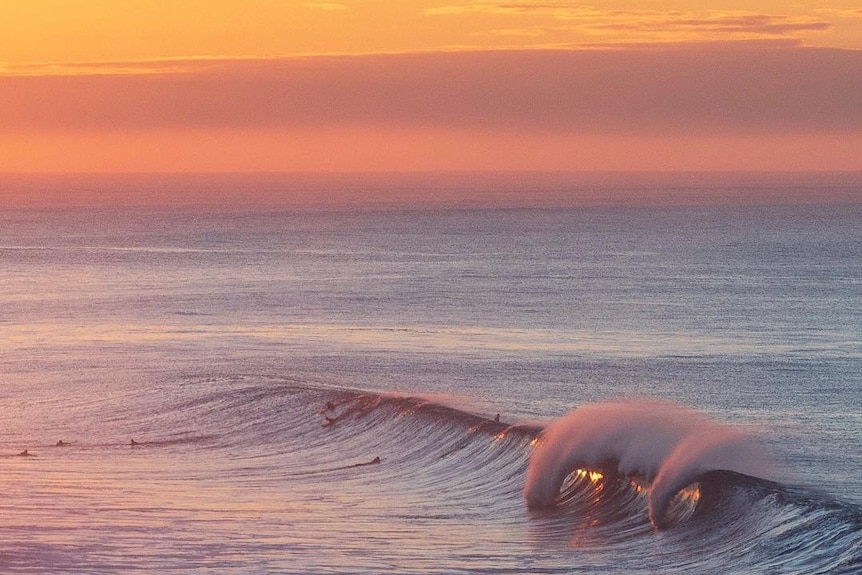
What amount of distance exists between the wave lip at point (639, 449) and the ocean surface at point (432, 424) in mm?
64

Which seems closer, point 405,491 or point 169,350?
point 405,491

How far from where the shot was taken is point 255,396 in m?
46.7

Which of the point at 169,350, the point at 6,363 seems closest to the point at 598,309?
the point at 169,350

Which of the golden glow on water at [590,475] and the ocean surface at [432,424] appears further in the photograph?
the golden glow on water at [590,475]

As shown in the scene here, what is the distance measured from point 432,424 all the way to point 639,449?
429 inches

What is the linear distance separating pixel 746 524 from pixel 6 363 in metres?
42.2

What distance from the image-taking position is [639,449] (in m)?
29.1

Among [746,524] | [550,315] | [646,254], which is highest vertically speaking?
[646,254]

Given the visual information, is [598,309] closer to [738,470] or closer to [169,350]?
[169,350]

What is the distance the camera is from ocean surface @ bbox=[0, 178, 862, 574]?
76.9ft

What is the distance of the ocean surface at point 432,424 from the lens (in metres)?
23.5

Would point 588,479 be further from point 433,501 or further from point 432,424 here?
point 432,424

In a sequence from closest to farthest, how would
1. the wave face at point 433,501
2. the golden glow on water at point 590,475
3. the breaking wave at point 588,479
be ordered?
the wave face at point 433,501
the breaking wave at point 588,479
the golden glow on water at point 590,475

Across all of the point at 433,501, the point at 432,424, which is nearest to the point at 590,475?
the point at 433,501
